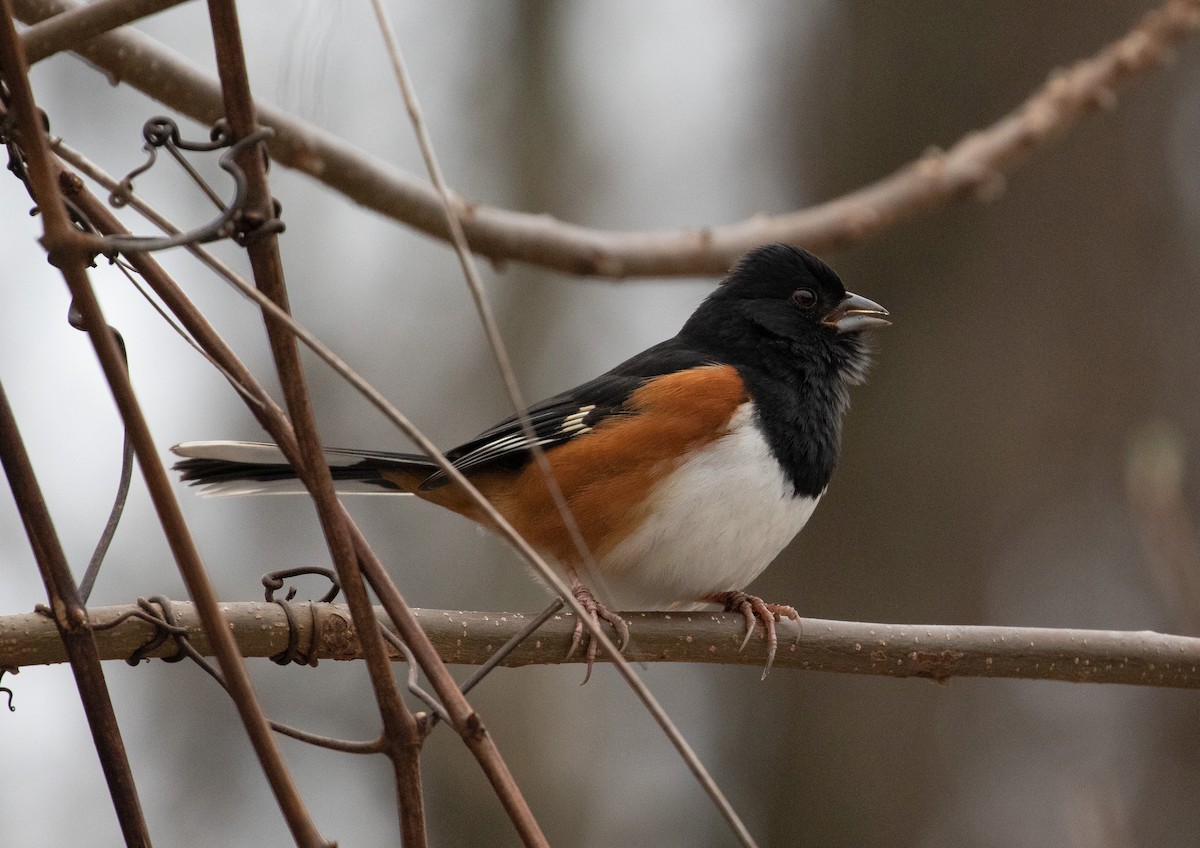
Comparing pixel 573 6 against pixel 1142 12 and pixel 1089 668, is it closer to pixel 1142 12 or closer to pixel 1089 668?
pixel 1142 12

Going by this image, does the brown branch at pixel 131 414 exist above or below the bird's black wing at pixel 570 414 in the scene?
above

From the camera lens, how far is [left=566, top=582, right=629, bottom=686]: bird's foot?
2.07 meters

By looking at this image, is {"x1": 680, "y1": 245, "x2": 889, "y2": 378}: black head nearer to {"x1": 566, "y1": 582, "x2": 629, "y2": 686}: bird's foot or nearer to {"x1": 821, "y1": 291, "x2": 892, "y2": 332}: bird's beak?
{"x1": 821, "y1": 291, "x2": 892, "y2": 332}: bird's beak

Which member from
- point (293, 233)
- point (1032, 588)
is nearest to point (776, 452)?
point (1032, 588)

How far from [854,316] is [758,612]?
106 centimetres

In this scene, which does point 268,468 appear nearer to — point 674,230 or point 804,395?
point 674,230

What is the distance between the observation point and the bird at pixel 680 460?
2850 millimetres

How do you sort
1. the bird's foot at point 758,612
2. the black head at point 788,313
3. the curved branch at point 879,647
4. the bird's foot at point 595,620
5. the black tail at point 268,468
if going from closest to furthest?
1. the curved branch at point 879,647
2. the bird's foot at point 595,620
3. the bird's foot at point 758,612
4. the black tail at point 268,468
5. the black head at point 788,313

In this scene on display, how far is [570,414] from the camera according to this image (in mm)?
3121

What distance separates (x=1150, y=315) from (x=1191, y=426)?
1.78 feet

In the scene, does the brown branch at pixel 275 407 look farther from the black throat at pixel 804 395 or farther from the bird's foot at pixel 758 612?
the black throat at pixel 804 395

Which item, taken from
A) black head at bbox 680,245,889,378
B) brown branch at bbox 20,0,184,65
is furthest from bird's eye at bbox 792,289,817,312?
brown branch at bbox 20,0,184,65

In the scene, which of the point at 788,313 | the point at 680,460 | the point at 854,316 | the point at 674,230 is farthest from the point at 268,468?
the point at 854,316

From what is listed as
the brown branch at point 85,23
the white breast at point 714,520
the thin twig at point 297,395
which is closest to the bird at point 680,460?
the white breast at point 714,520
